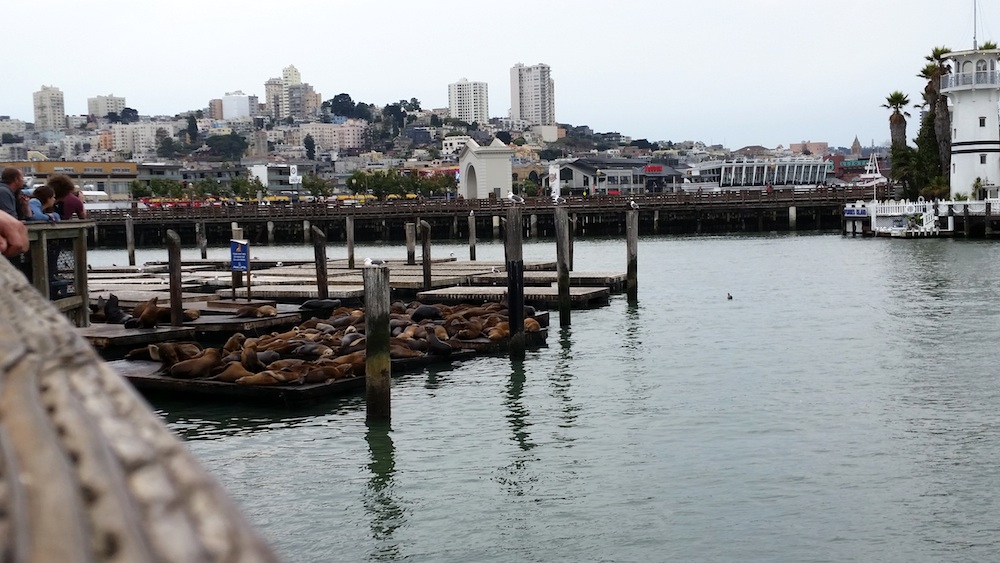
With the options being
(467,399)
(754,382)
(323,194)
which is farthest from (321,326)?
(323,194)

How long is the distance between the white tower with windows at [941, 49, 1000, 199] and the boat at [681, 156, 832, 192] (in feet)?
256

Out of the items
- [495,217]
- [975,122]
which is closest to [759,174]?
[495,217]

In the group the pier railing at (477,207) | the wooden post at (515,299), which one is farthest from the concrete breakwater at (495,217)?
the wooden post at (515,299)

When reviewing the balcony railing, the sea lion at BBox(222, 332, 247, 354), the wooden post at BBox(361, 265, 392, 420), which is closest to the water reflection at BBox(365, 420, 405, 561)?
the wooden post at BBox(361, 265, 392, 420)

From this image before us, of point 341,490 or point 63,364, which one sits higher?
point 63,364

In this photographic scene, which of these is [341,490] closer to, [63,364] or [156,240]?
[63,364]

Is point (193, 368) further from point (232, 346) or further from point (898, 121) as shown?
point (898, 121)

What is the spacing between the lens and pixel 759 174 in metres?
140

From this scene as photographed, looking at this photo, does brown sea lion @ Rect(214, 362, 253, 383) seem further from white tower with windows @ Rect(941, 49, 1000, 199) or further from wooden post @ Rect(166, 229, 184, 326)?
white tower with windows @ Rect(941, 49, 1000, 199)

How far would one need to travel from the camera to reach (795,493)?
11.0 meters

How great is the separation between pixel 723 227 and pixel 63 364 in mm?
77050

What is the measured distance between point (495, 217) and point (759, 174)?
2846 inches

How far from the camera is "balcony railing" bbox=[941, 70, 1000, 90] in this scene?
55.9 meters

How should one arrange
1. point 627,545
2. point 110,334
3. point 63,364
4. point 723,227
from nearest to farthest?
point 63,364 → point 627,545 → point 110,334 → point 723,227
